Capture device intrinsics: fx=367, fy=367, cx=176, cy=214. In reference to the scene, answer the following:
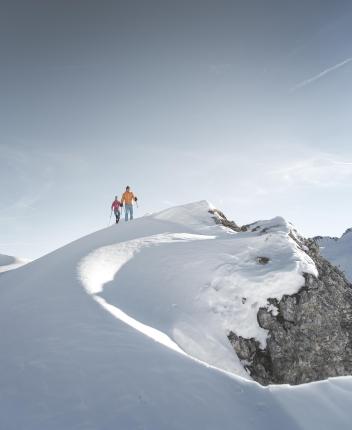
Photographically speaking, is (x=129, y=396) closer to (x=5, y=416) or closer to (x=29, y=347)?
(x=5, y=416)

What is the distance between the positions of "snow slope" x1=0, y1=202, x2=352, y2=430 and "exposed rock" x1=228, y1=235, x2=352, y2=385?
466 millimetres

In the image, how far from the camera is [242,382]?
6203 mm

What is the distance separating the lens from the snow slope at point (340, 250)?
60591 mm

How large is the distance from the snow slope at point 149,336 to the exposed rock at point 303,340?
47 cm

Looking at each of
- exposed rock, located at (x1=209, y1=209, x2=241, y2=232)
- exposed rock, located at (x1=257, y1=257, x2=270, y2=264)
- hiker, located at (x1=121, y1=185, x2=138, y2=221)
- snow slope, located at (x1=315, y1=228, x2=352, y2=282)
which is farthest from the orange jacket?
snow slope, located at (x1=315, y1=228, x2=352, y2=282)

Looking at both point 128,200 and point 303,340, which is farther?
point 128,200

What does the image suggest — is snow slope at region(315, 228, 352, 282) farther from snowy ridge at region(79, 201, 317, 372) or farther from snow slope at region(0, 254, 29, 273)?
snow slope at region(0, 254, 29, 273)

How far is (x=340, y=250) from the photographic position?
68.3 metres

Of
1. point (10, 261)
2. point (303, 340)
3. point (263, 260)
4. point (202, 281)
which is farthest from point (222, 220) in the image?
point (10, 261)

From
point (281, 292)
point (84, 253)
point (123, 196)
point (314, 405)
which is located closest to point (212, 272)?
point (281, 292)

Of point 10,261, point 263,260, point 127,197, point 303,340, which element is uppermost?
point 127,197

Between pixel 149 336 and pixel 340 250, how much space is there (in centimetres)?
6779

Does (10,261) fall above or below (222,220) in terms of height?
below

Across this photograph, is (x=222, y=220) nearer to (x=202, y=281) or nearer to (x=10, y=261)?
(x=202, y=281)
